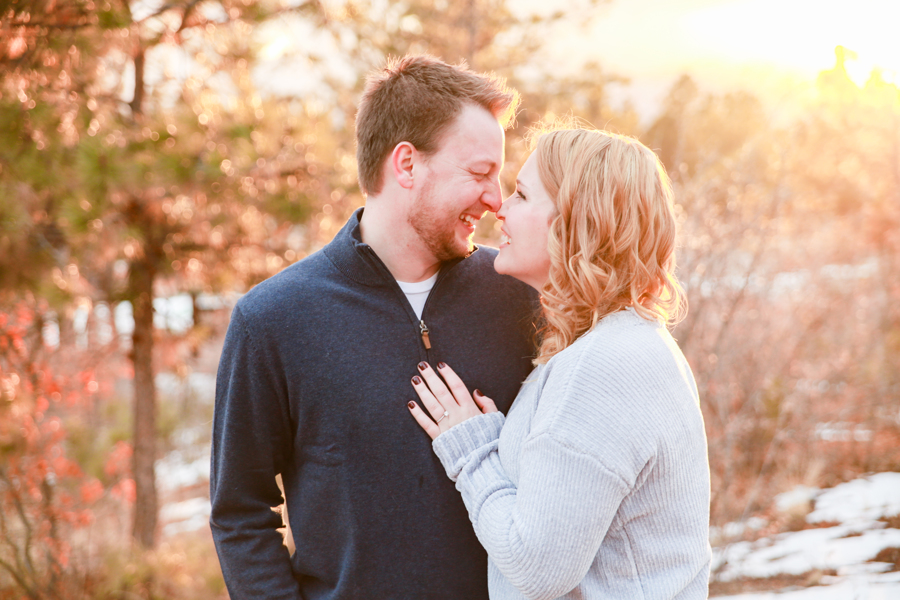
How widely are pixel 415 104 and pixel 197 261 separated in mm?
3095

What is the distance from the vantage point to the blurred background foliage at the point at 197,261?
362 centimetres

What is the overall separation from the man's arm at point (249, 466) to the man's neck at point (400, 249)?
436 mm

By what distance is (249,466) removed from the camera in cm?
163

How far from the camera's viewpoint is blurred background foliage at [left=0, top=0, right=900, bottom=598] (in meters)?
3.62

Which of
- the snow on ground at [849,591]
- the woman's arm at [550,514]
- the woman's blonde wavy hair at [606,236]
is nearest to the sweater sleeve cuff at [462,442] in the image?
the woman's arm at [550,514]

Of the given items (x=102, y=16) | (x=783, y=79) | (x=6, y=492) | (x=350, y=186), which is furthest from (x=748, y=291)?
Result: (x=6, y=492)

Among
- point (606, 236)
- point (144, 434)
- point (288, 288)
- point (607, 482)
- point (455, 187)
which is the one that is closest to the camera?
point (607, 482)

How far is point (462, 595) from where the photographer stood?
1.63m

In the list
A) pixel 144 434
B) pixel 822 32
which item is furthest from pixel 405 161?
pixel 822 32

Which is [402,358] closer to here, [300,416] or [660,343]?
[300,416]

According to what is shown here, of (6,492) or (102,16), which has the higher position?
(102,16)

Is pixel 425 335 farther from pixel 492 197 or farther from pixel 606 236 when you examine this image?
pixel 606 236

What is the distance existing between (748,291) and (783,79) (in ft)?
11.9

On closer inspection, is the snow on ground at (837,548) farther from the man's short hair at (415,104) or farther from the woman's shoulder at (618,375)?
the man's short hair at (415,104)
